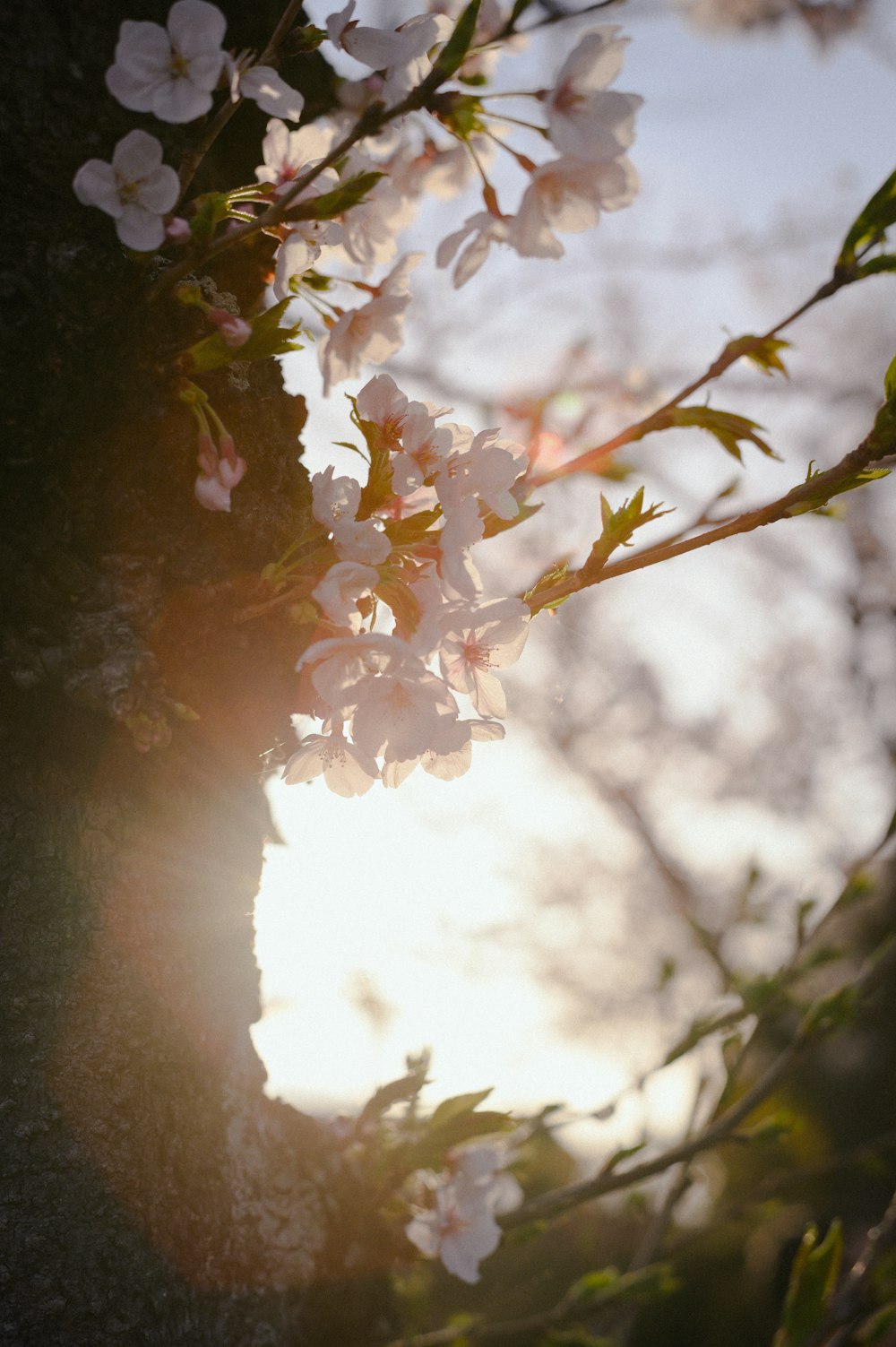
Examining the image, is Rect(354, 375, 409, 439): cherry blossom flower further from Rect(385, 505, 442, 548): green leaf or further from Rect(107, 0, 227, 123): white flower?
Rect(107, 0, 227, 123): white flower

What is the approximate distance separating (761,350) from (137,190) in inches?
26.8

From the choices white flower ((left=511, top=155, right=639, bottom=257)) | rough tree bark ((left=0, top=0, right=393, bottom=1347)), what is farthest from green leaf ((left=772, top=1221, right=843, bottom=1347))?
white flower ((left=511, top=155, right=639, bottom=257))

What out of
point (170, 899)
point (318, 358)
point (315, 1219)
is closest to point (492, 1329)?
point (315, 1219)

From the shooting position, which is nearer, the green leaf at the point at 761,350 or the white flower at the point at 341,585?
the white flower at the point at 341,585

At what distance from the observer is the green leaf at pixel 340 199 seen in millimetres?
712

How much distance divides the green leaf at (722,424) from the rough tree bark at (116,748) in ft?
1.50

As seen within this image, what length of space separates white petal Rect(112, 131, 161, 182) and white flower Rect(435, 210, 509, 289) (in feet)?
0.94

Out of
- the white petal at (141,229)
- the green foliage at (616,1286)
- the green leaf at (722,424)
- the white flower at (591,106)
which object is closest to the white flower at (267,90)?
the white petal at (141,229)

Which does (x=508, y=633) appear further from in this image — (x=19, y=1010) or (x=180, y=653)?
(x=19, y=1010)

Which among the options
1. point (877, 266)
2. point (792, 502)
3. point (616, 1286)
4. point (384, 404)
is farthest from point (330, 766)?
point (616, 1286)

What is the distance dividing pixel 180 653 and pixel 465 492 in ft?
1.28

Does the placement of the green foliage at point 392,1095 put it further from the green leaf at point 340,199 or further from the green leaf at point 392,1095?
the green leaf at point 340,199

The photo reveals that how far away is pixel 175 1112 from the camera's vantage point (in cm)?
93

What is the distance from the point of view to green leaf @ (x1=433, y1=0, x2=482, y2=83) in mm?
648
